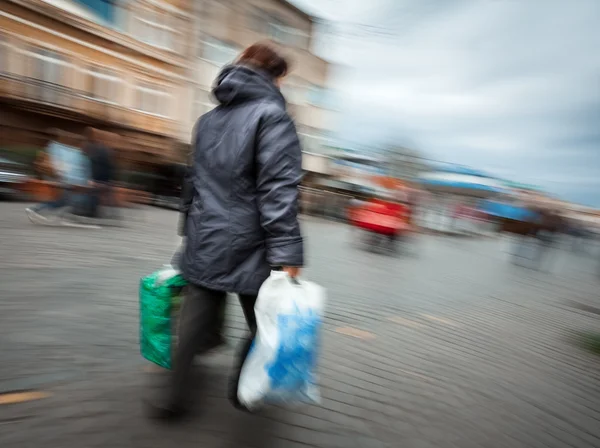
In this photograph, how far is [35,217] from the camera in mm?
8211

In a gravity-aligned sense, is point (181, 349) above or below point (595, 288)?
above

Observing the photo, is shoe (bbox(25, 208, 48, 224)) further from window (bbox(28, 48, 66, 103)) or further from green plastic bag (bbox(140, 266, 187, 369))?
→ window (bbox(28, 48, 66, 103))

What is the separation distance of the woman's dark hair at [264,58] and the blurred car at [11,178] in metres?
10.4

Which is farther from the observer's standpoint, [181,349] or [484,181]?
[484,181]

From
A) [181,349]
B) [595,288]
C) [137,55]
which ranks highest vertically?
[137,55]

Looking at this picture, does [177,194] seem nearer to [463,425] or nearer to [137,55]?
[137,55]

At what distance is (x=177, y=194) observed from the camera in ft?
48.2

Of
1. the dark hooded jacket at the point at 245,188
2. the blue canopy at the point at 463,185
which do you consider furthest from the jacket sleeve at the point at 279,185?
the blue canopy at the point at 463,185

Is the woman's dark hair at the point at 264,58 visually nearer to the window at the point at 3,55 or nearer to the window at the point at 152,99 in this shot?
the window at the point at 3,55

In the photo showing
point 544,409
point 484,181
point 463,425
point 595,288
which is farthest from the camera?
Answer: point 484,181

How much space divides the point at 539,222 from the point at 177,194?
10.3 metres

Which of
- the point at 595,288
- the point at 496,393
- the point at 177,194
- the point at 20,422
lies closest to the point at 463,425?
the point at 496,393

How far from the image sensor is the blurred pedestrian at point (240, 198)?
2.04 meters

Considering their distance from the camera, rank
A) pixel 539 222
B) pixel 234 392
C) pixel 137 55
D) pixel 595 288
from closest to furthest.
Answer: pixel 234 392 < pixel 595 288 < pixel 539 222 < pixel 137 55
